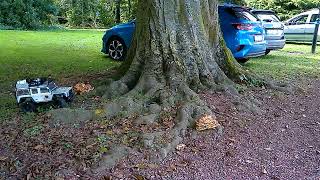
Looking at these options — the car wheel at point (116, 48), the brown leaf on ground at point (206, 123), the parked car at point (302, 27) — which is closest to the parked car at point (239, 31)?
the car wheel at point (116, 48)

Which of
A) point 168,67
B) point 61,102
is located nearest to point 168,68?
point 168,67

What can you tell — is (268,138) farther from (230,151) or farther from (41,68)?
(41,68)

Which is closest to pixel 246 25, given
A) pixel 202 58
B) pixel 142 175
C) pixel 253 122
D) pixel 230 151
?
pixel 202 58

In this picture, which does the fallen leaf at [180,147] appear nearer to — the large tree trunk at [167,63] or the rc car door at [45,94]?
the large tree trunk at [167,63]

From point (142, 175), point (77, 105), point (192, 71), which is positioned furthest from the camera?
point (192, 71)

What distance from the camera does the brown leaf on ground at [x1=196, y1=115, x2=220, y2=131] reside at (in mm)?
5020

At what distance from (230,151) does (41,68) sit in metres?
6.54

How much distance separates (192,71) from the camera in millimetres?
6332

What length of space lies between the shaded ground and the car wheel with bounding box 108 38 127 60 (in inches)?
239

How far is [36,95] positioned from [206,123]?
2.23 meters

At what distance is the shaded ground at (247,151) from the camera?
4.20 metres

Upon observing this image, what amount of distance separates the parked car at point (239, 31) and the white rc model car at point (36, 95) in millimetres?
5962

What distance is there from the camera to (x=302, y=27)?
1942cm

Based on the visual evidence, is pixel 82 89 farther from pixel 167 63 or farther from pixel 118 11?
pixel 118 11
